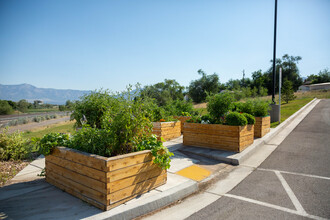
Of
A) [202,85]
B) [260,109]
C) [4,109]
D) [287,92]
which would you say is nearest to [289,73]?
[202,85]

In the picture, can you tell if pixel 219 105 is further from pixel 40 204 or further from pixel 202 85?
pixel 202 85

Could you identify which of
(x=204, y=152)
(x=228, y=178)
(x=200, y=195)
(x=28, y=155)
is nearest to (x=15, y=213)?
(x=200, y=195)

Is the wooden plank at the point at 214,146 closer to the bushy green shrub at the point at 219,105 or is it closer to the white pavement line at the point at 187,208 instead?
the bushy green shrub at the point at 219,105

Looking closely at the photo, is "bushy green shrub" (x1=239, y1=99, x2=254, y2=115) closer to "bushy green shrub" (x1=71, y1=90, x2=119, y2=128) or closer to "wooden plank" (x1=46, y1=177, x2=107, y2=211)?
"bushy green shrub" (x1=71, y1=90, x2=119, y2=128)

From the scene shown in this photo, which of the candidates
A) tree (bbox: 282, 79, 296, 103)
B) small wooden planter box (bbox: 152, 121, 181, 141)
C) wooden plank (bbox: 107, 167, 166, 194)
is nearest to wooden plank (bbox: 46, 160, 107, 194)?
wooden plank (bbox: 107, 167, 166, 194)

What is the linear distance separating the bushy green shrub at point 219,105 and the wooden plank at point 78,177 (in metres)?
5.11

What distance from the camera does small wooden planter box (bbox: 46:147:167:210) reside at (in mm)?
3039

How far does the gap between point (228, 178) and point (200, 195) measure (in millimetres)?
1174

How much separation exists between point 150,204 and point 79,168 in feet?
4.53

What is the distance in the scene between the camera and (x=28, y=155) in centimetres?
611

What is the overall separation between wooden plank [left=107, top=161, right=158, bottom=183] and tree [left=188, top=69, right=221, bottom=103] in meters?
49.4

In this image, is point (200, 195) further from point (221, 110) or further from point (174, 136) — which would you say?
point (174, 136)

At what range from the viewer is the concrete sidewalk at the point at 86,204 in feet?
9.77

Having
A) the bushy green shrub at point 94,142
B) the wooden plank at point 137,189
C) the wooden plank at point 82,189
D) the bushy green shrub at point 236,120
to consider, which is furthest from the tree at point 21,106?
the wooden plank at point 137,189
